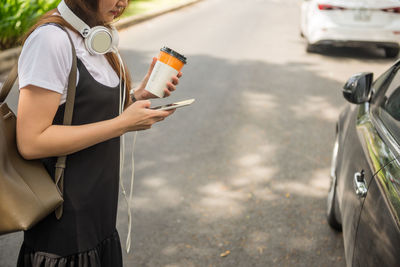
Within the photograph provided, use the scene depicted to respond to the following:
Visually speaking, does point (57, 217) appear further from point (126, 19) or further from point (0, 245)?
point (126, 19)

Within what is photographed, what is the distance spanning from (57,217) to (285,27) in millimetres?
13743

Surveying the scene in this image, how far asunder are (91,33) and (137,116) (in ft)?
1.07

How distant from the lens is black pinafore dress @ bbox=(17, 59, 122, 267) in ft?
5.44

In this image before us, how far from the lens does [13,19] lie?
839 centimetres

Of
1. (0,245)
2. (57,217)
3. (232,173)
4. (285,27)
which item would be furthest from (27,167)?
(285,27)

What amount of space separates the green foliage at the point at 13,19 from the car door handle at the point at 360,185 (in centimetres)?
740


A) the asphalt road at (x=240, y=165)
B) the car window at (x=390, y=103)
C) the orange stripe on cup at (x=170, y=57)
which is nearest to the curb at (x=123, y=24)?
the asphalt road at (x=240, y=165)

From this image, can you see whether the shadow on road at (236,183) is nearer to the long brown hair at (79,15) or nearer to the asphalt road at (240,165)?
the asphalt road at (240,165)

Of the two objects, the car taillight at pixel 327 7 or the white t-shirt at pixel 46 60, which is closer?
the white t-shirt at pixel 46 60

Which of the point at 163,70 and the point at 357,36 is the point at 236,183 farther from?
the point at 357,36

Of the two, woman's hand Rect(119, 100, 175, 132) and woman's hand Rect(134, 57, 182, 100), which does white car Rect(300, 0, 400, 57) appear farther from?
woman's hand Rect(119, 100, 175, 132)

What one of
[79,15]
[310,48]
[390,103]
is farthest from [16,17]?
[79,15]

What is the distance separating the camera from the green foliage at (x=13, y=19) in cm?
838

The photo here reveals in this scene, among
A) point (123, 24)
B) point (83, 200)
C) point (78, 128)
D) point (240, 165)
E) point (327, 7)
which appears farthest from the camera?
point (123, 24)
